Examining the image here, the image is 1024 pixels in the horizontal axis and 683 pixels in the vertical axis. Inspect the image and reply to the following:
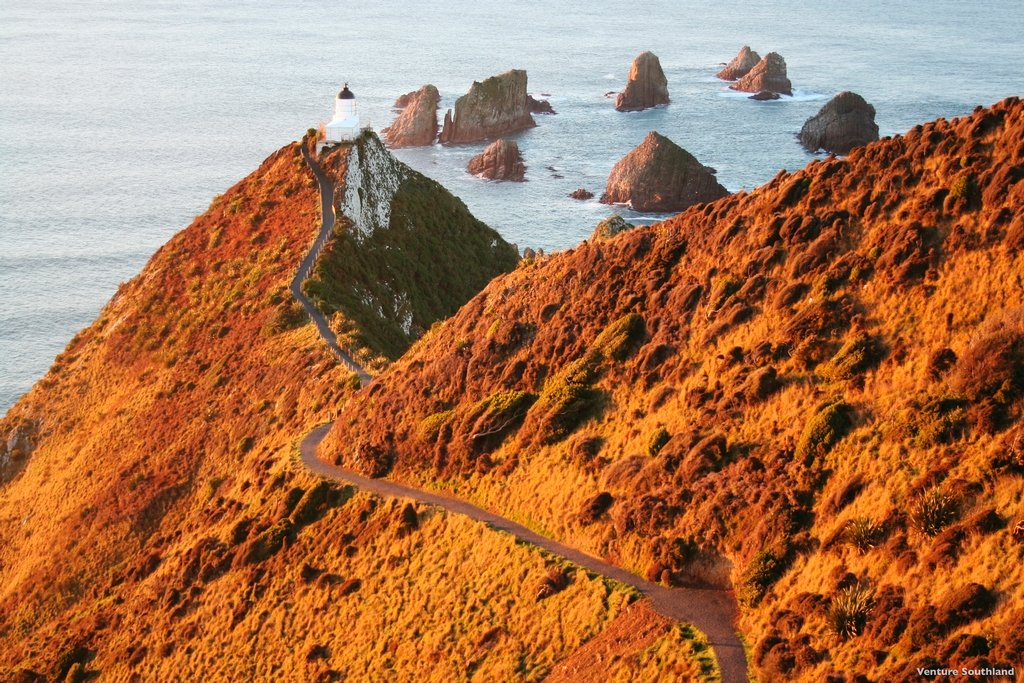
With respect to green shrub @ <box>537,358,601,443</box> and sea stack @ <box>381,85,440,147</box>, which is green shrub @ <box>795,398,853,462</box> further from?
sea stack @ <box>381,85,440,147</box>

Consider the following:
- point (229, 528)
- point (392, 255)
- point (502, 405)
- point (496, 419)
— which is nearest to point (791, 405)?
point (496, 419)

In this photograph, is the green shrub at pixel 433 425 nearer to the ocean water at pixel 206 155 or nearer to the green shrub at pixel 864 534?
the green shrub at pixel 864 534

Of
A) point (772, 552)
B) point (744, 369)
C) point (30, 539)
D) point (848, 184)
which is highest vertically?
point (848, 184)

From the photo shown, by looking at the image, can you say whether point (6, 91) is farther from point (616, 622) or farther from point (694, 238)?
point (616, 622)

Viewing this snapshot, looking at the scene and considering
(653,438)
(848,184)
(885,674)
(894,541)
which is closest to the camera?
(885,674)

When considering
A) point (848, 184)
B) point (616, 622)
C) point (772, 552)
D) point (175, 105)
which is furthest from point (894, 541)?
point (175, 105)

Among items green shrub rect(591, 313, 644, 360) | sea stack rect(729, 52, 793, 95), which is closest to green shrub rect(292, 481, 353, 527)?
green shrub rect(591, 313, 644, 360)
